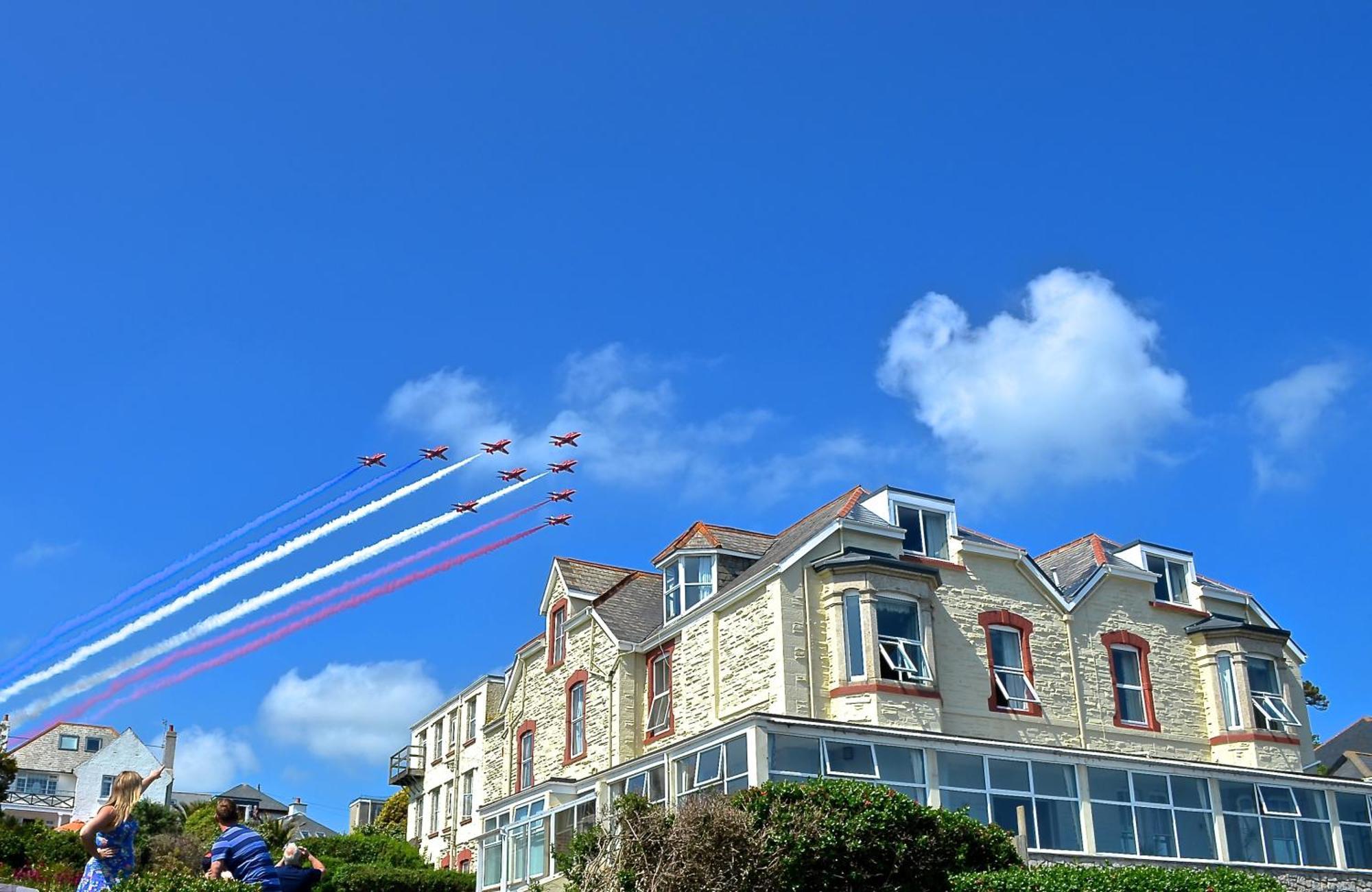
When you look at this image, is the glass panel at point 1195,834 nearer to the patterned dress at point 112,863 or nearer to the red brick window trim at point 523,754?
the red brick window trim at point 523,754

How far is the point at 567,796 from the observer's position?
3400 centimetres

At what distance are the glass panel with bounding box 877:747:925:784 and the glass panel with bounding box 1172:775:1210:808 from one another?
22.9 ft

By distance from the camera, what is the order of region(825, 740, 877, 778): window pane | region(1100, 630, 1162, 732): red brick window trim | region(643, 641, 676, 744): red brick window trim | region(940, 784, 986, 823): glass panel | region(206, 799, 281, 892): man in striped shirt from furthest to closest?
region(643, 641, 676, 744): red brick window trim
region(1100, 630, 1162, 732): red brick window trim
region(940, 784, 986, 823): glass panel
region(825, 740, 877, 778): window pane
region(206, 799, 281, 892): man in striped shirt

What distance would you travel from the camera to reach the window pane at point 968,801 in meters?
28.1

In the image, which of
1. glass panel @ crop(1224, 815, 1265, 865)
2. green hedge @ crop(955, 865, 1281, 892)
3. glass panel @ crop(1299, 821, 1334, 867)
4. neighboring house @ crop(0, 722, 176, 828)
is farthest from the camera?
neighboring house @ crop(0, 722, 176, 828)

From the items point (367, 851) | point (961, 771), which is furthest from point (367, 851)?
point (961, 771)

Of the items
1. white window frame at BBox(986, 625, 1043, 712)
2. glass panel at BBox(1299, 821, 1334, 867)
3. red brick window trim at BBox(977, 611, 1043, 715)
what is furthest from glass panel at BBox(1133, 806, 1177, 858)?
glass panel at BBox(1299, 821, 1334, 867)

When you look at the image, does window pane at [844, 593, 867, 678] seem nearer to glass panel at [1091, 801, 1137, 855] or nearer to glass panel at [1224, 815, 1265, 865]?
glass panel at [1091, 801, 1137, 855]

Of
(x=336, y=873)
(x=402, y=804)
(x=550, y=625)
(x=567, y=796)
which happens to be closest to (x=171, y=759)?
(x=402, y=804)

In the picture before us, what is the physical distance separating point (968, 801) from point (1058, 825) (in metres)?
2.44

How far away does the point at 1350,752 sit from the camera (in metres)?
47.5

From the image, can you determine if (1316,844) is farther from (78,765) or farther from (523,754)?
(78,765)

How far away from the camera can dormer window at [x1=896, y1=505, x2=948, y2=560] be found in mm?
33531

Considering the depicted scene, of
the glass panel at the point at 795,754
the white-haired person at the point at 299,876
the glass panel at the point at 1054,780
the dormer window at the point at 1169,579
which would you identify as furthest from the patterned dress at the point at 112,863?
the dormer window at the point at 1169,579
